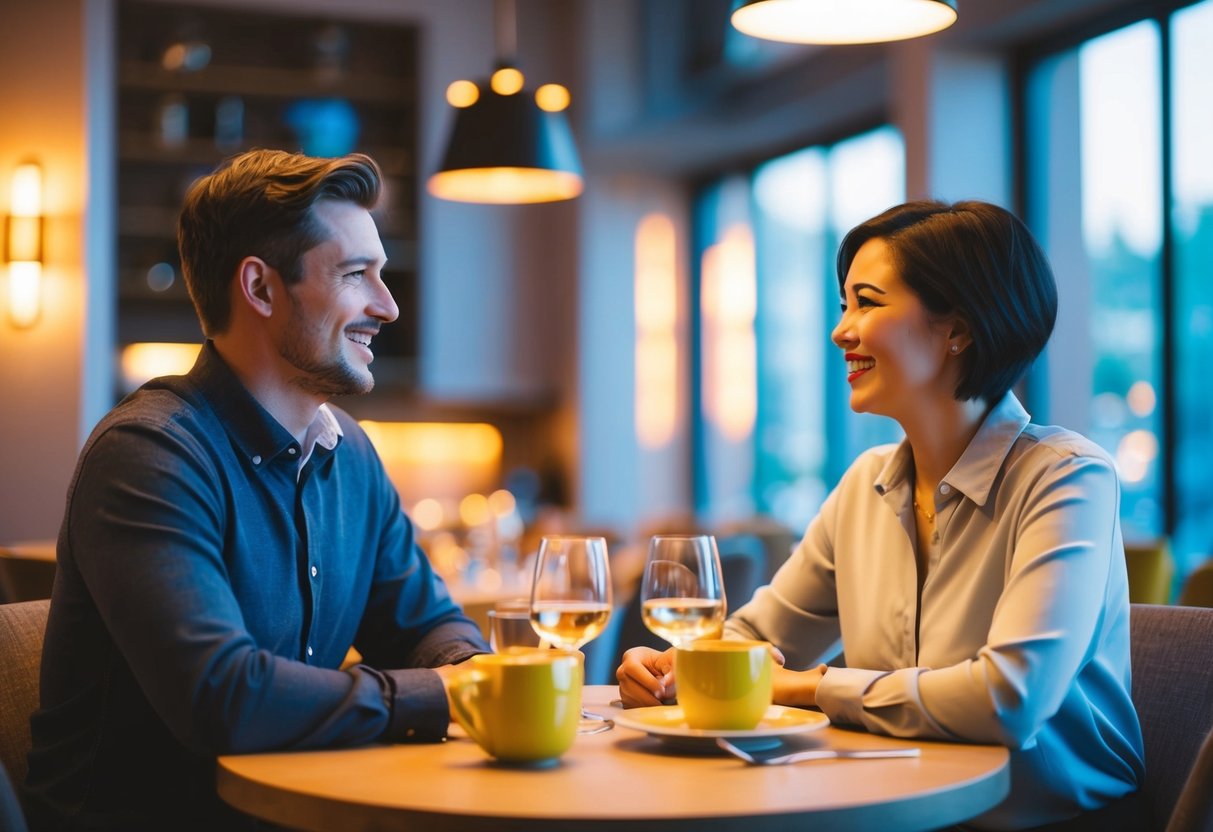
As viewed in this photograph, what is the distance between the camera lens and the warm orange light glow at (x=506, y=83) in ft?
13.0

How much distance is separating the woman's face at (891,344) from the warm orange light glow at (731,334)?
533 centimetres

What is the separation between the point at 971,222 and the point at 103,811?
1.34 metres

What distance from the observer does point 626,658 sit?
181cm

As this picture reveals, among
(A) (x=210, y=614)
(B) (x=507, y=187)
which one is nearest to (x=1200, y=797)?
(A) (x=210, y=614)

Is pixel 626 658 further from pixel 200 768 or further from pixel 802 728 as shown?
pixel 200 768

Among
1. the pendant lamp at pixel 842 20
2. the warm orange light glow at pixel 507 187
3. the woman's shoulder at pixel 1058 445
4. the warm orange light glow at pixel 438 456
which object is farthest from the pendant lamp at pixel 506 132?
the warm orange light glow at pixel 438 456

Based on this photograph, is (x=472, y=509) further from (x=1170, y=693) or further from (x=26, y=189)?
(x=1170, y=693)

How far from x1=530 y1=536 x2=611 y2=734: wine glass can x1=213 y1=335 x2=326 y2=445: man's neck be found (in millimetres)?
516

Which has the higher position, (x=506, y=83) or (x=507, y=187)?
(x=506, y=83)

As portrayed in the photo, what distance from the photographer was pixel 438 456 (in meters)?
7.72

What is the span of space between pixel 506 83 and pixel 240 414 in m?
2.42

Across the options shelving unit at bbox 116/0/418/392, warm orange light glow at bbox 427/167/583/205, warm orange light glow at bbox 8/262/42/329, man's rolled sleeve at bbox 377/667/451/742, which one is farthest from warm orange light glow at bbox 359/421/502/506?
man's rolled sleeve at bbox 377/667/451/742

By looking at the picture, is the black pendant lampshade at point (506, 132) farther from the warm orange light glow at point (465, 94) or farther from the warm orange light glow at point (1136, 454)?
the warm orange light glow at point (1136, 454)

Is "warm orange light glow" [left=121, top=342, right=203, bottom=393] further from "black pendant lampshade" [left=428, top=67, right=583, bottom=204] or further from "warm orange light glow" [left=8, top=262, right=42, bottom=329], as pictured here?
"black pendant lampshade" [left=428, top=67, right=583, bottom=204]
